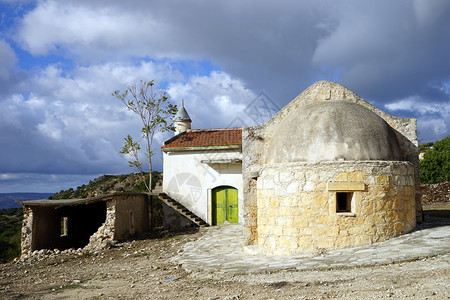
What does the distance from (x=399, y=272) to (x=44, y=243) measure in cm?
1333

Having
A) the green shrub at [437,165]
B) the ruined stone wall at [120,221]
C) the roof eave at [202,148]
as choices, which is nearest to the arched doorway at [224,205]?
the roof eave at [202,148]

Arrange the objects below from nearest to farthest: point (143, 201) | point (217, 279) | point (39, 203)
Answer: point (217, 279), point (39, 203), point (143, 201)

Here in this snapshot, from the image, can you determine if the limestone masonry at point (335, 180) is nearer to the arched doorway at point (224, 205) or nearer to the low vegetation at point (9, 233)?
the arched doorway at point (224, 205)

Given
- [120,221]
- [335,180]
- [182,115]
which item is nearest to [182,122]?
[182,115]

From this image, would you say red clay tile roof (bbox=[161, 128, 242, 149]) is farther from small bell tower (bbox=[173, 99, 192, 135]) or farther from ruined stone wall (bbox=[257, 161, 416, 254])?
ruined stone wall (bbox=[257, 161, 416, 254])

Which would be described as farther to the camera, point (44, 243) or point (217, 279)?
point (44, 243)

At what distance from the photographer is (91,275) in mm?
10195

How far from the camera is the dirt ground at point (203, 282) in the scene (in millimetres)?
6004

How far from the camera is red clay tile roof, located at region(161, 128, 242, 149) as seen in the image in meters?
20.0

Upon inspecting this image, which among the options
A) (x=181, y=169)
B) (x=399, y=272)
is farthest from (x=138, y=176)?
(x=399, y=272)

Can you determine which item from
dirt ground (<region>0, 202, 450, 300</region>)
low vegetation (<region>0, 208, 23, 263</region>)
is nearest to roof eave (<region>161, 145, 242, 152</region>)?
dirt ground (<region>0, 202, 450, 300</region>)

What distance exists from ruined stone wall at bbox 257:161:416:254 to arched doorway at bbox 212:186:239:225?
1022 cm

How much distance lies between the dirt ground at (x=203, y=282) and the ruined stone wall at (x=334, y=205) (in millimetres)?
1533

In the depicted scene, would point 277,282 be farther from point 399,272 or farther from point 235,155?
point 235,155
